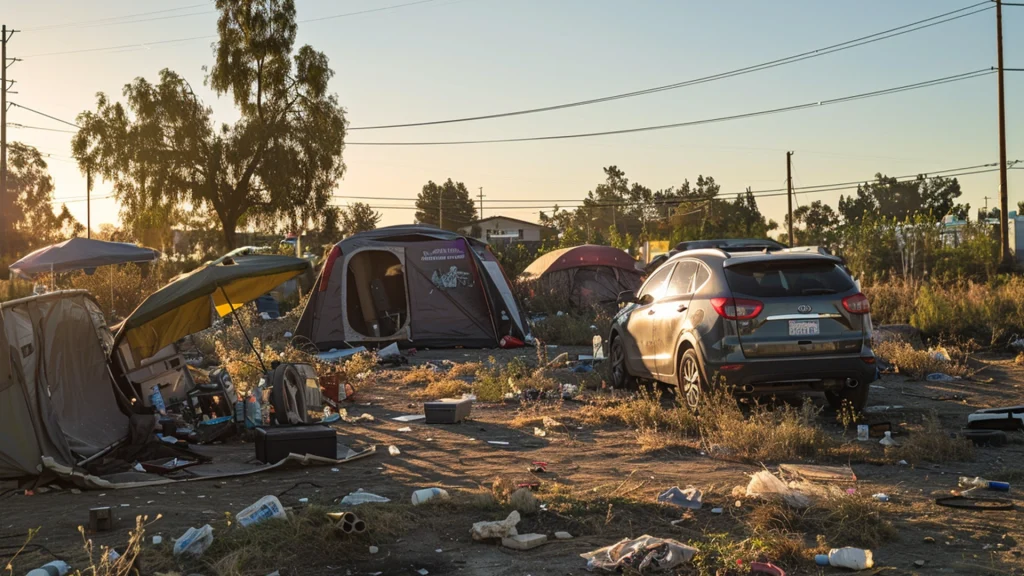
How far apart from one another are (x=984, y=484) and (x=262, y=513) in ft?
16.2

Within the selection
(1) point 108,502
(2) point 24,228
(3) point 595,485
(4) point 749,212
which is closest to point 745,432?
(3) point 595,485

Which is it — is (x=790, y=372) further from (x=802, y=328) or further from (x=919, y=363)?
(x=919, y=363)

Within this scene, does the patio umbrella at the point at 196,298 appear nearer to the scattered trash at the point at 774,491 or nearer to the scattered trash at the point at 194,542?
the scattered trash at the point at 194,542

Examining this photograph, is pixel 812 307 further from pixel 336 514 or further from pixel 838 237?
pixel 838 237

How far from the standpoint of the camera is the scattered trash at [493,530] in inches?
224

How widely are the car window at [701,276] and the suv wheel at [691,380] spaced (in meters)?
0.68

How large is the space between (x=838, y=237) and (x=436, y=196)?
221 feet

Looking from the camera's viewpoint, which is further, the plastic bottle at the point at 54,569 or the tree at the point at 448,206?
the tree at the point at 448,206

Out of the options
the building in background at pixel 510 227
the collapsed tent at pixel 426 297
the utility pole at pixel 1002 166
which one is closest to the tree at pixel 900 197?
the building in background at pixel 510 227

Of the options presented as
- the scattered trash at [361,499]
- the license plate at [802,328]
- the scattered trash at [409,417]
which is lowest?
the scattered trash at [409,417]

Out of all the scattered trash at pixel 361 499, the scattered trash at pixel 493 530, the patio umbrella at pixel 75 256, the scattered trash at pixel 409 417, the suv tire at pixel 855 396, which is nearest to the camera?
the scattered trash at pixel 493 530

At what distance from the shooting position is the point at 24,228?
247 ft

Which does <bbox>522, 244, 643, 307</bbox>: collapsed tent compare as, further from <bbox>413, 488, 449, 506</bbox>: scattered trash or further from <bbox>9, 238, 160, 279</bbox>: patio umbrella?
<bbox>413, 488, 449, 506</bbox>: scattered trash

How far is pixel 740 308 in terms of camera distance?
9383 mm
